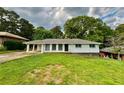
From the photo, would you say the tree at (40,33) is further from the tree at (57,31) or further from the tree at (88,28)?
the tree at (88,28)

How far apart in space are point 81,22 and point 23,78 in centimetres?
536

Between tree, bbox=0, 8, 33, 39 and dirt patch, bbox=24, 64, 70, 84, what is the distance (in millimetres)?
2095

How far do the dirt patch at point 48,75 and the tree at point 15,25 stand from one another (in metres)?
2.09

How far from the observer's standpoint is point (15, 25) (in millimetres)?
9414

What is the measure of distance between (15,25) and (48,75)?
3.39 metres

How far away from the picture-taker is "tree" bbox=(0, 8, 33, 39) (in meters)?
9.30

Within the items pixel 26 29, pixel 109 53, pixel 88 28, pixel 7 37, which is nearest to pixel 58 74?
pixel 26 29

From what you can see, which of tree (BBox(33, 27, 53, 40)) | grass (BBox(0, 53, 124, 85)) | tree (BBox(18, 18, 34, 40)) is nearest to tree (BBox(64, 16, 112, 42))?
tree (BBox(33, 27, 53, 40))

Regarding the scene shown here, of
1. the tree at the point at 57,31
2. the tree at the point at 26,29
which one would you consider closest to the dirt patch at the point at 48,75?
the tree at the point at 26,29

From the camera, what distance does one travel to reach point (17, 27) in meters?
9.40

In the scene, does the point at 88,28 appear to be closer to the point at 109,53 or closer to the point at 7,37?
the point at 109,53

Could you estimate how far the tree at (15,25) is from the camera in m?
9.30
